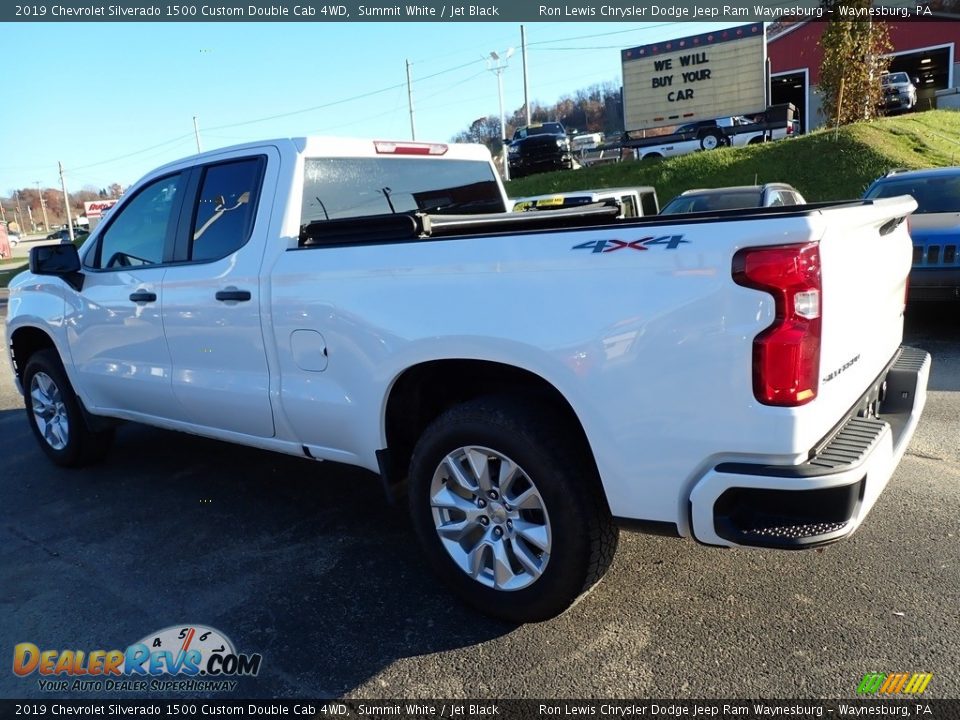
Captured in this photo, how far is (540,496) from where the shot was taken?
2.75 metres

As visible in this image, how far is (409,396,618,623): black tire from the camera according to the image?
8.86ft

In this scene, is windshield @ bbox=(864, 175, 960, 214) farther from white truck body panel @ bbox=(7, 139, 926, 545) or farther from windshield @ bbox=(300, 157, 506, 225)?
white truck body panel @ bbox=(7, 139, 926, 545)

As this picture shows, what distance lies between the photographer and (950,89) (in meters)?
32.5

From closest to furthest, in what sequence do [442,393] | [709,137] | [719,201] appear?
[442,393], [719,201], [709,137]

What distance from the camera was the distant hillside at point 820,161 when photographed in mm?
15953

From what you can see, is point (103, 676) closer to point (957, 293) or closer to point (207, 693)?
point (207, 693)

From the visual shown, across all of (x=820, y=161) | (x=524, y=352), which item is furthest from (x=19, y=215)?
(x=524, y=352)

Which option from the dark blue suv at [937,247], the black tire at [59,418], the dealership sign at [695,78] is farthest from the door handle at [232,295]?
the dealership sign at [695,78]

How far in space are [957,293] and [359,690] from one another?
692 cm

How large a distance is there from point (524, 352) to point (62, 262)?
3.56m

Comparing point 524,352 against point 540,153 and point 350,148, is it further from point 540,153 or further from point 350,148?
point 540,153

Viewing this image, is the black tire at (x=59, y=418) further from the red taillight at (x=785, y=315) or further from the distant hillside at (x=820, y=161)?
the distant hillside at (x=820, y=161)

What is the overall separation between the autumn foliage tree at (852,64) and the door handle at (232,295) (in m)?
16.8

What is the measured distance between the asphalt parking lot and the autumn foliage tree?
48.4ft
